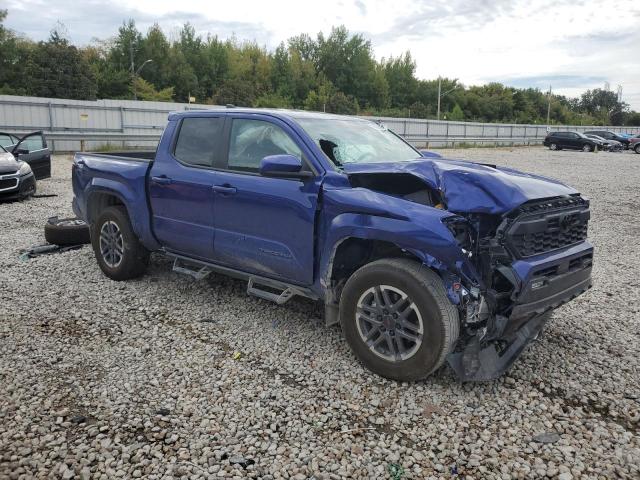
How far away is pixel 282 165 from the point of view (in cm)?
382

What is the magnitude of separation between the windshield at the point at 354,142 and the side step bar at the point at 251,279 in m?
1.05

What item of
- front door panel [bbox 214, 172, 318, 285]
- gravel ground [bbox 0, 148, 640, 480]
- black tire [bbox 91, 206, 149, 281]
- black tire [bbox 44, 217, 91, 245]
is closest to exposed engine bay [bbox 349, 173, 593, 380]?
gravel ground [bbox 0, 148, 640, 480]

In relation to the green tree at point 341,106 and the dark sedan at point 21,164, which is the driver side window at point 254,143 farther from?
the green tree at point 341,106

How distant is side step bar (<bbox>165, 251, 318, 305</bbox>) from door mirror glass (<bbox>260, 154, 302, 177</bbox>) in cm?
93

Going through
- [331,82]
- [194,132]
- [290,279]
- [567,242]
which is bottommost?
[290,279]

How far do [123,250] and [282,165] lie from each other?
103 inches

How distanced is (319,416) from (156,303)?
8.26ft

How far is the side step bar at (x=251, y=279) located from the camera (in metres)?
4.19

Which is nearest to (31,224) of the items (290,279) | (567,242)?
(290,279)

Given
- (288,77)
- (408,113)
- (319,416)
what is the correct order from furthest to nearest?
(408,113) → (288,77) → (319,416)

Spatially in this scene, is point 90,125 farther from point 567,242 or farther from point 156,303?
point 567,242

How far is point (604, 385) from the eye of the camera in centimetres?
362

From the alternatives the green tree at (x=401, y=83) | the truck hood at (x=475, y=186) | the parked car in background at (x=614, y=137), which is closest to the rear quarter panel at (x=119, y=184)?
the truck hood at (x=475, y=186)

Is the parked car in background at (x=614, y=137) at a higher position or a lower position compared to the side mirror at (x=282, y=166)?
higher
